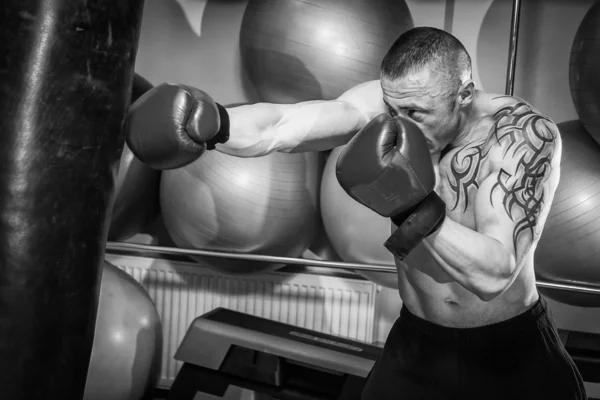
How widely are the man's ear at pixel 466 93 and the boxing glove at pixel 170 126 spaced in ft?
1.41

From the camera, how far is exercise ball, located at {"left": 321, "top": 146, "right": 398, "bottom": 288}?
185 centimetres

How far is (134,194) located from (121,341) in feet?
1.39

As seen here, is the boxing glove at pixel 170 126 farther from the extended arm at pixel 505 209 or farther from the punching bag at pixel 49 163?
the extended arm at pixel 505 209

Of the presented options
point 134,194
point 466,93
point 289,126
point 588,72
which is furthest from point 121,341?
point 588,72

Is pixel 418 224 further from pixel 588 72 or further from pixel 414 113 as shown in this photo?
pixel 588 72

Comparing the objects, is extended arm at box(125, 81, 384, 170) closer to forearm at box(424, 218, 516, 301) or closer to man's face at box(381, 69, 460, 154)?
man's face at box(381, 69, 460, 154)

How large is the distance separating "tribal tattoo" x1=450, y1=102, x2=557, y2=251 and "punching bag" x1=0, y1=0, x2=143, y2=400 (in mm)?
599

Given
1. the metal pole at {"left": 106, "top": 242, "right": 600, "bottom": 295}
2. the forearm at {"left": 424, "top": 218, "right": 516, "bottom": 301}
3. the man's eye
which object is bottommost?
the metal pole at {"left": 106, "top": 242, "right": 600, "bottom": 295}

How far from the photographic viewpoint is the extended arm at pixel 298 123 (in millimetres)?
1218

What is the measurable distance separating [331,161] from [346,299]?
1.78 ft

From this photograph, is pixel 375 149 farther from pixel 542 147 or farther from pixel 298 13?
pixel 298 13

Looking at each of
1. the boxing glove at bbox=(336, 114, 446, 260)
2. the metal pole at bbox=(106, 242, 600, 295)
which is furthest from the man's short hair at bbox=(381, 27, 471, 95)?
the metal pole at bbox=(106, 242, 600, 295)

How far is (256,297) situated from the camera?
7.76 feet

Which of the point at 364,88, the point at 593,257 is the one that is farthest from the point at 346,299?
the point at 364,88
